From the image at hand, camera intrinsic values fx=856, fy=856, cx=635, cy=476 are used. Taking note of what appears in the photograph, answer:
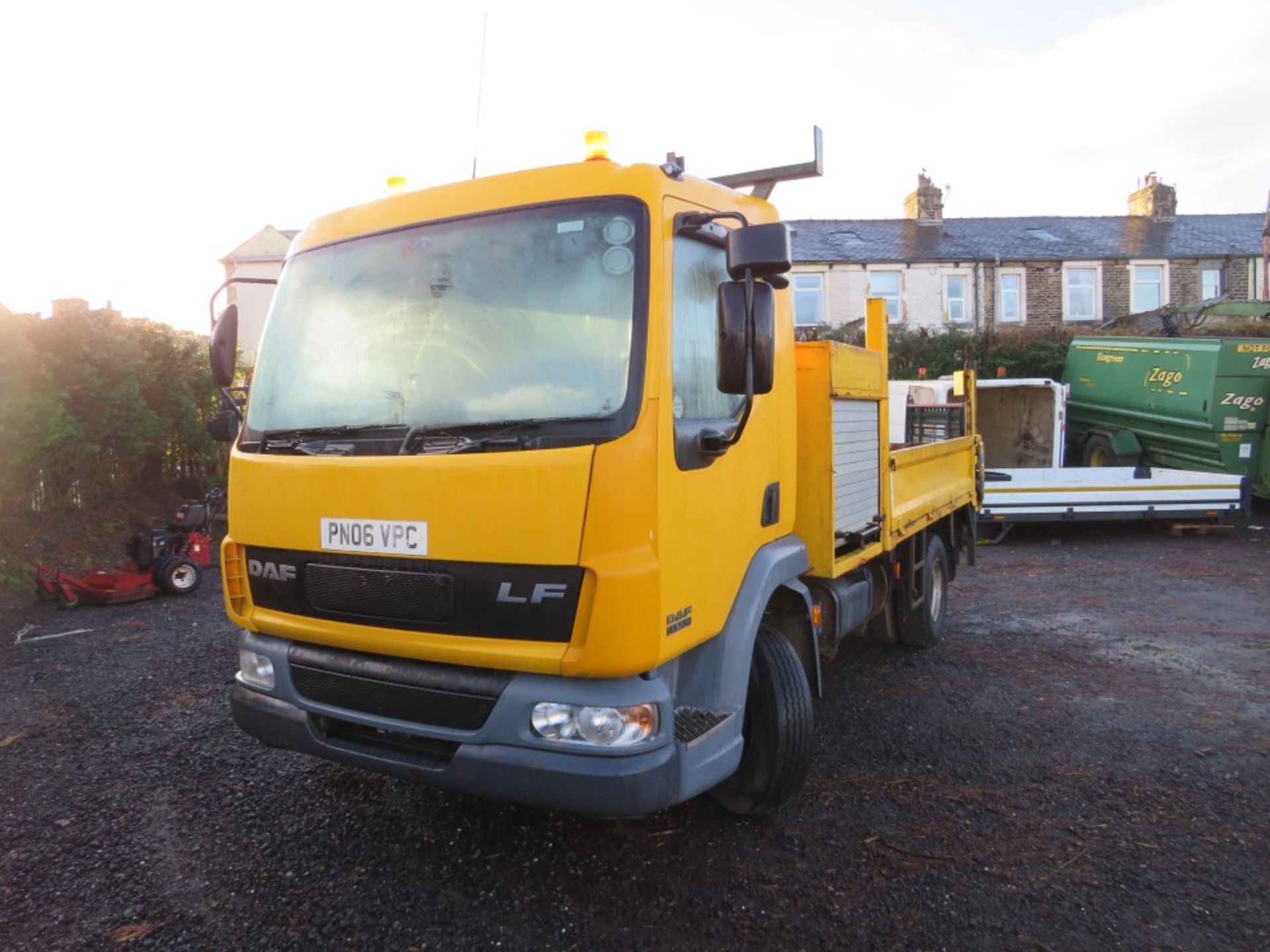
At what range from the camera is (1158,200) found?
28.3 m

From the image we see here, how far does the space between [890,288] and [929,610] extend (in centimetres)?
2077

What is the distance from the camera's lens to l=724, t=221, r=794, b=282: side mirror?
272 centimetres

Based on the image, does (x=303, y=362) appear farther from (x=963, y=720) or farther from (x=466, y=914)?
(x=963, y=720)

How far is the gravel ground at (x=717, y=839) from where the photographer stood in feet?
9.23

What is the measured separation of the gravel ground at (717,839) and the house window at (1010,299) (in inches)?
853

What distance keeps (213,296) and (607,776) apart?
266 centimetres

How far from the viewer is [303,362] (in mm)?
3191

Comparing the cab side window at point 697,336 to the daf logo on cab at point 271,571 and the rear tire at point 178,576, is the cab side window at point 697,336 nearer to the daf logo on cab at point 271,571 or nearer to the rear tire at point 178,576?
the daf logo on cab at point 271,571

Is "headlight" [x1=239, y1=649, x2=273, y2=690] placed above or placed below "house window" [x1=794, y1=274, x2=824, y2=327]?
below

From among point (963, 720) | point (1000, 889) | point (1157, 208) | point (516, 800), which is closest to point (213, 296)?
point (516, 800)

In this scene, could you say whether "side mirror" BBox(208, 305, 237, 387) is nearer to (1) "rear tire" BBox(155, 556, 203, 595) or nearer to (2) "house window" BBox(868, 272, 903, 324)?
(1) "rear tire" BBox(155, 556, 203, 595)

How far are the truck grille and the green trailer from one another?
42.1 ft

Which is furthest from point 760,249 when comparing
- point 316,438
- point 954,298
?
point 954,298

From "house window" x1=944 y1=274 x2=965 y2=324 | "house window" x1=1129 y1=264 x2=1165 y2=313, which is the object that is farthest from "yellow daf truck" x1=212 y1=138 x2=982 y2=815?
"house window" x1=1129 y1=264 x2=1165 y2=313
